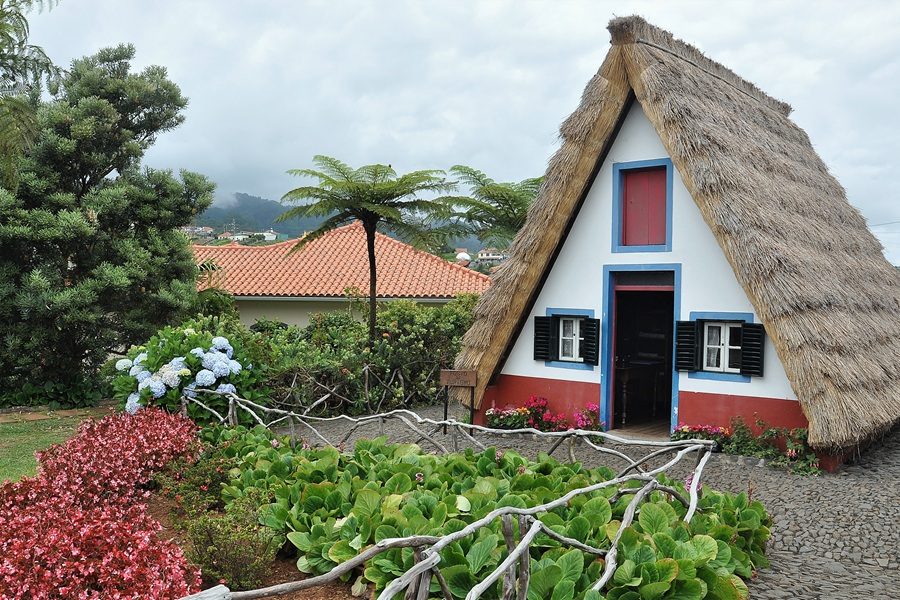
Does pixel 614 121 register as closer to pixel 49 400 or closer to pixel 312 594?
pixel 312 594

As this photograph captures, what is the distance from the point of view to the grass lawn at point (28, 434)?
337 inches

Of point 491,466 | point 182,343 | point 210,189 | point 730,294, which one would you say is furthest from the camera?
point 210,189

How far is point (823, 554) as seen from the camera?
5.71 m

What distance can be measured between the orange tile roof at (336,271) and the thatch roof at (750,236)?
36.2 ft

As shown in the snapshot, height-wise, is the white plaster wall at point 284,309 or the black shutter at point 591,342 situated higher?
the white plaster wall at point 284,309

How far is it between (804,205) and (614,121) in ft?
9.92

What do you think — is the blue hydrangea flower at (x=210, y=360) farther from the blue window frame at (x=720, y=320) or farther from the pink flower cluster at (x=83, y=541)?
the blue window frame at (x=720, y=320)

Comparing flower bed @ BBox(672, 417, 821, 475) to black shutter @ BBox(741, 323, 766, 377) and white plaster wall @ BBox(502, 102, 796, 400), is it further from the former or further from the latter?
black shutter @ BBox(741, 323, 766, 377)

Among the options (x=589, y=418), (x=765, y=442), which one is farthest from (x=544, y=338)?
(x=765, y=442)

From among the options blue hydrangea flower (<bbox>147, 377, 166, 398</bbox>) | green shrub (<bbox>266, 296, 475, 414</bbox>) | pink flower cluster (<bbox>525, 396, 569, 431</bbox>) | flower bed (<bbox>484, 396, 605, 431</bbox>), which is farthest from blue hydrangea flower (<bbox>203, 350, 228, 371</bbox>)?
pink flower cluster (<bbox>525, 396, 569, 431</bbox>)

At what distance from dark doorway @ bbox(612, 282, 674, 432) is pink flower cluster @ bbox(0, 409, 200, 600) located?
806 centimetres

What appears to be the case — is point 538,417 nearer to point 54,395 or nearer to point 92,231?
point 92,231

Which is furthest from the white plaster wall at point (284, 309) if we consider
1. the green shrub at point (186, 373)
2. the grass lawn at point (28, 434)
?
the green shrub at point (186, 373)

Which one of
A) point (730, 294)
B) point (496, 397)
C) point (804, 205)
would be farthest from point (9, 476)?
point (804, 205)
